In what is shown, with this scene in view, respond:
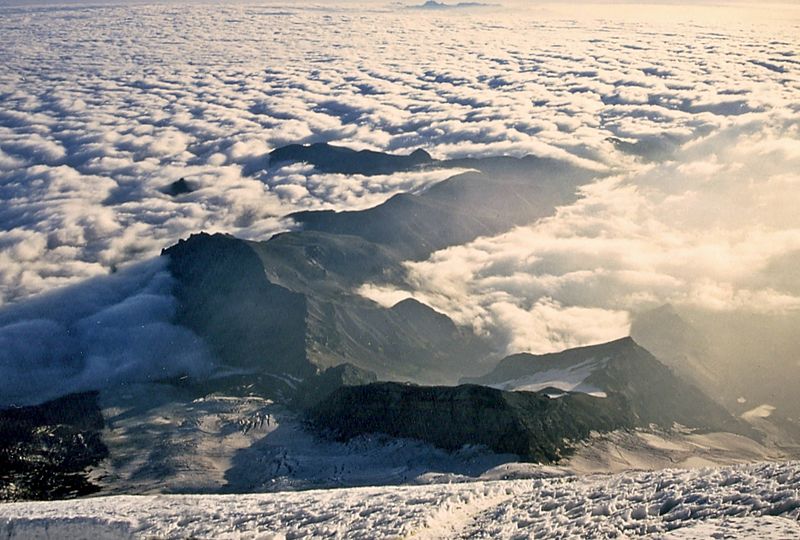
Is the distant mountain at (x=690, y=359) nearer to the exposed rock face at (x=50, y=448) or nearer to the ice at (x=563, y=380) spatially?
the ice at (x=563, y=380)

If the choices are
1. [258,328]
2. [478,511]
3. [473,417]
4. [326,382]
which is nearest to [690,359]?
[326,382]

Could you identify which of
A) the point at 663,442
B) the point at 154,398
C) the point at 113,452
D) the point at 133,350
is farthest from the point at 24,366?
the point at 663,442

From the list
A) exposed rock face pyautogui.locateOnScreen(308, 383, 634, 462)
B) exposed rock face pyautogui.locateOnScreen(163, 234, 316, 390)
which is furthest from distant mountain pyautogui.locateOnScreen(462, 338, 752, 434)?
exposed rock face pyautogui.locateOnScreen(163, 234, 316, 390)

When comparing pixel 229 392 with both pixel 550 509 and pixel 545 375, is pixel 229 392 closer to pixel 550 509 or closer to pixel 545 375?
pixel 545 375

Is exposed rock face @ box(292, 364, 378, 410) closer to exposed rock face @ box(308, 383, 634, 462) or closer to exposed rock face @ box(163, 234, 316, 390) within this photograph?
exposed rock face @ box(163, 234, 316, 390)

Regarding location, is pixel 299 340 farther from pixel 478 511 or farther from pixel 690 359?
pixel 478 511
